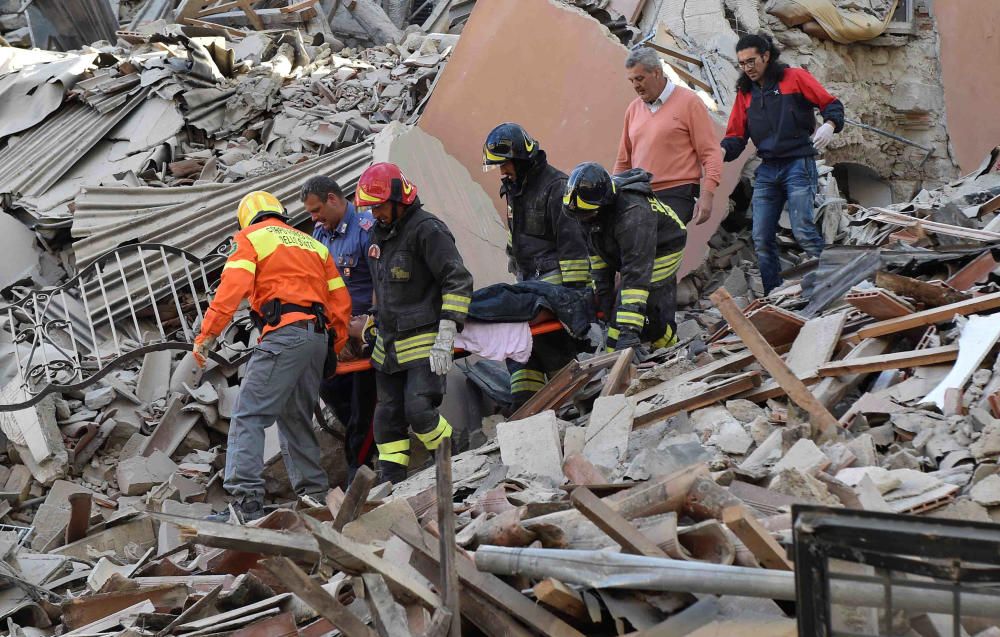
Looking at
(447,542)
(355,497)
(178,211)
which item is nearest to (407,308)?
(355,497)

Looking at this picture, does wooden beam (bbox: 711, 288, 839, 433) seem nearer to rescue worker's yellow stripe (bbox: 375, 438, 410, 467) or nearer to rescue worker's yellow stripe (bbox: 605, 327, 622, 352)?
rescue worker's yellow stripe (bbox: 605, 327, 622, 352)

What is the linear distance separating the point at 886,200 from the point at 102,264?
752 centimetres

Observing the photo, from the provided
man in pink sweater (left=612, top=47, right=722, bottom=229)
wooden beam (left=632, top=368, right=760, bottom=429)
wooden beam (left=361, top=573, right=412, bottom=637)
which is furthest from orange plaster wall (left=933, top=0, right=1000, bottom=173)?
wooden beam (left=361, top=573, right=412, bottom=637)

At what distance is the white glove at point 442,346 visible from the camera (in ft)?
18.9

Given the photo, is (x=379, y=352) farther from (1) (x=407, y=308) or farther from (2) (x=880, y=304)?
(2) (x=880, y=304)

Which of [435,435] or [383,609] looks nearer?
[383,609]

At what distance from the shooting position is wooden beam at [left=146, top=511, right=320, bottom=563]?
313cm

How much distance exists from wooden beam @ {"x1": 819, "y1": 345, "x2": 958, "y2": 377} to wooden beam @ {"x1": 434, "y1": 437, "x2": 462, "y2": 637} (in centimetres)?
254

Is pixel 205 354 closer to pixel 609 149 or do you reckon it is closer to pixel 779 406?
pixel 779 406

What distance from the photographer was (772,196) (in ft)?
23.3

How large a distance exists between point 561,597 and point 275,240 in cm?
326

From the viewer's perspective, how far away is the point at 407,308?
19.2 feet

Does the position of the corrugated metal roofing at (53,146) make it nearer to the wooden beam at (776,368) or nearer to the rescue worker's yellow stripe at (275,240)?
the rescue worker's yellow stripe at (275,240)

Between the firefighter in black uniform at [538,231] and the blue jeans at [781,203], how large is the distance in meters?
1.43
